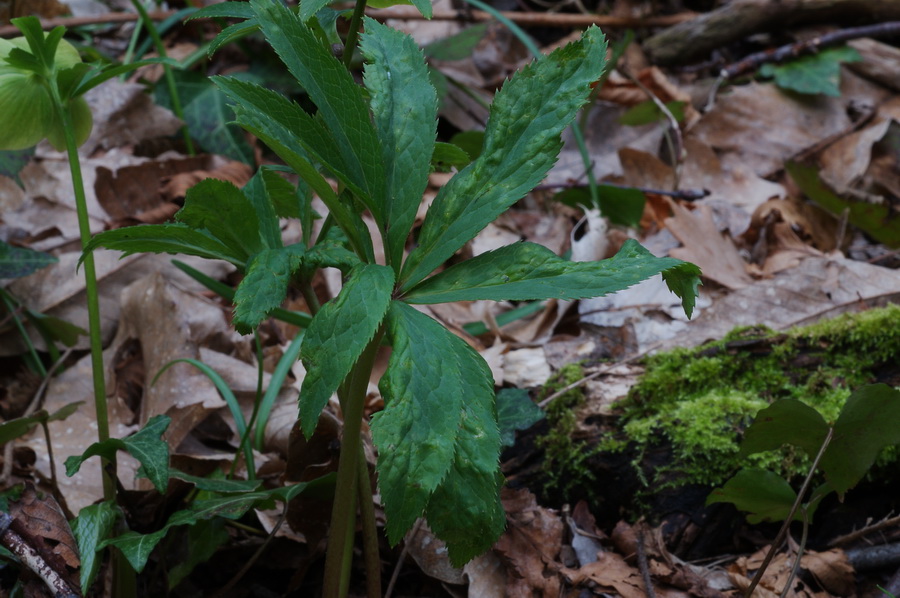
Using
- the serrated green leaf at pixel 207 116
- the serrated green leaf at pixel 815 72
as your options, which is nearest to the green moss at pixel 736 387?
the serrated green leaf at pixel 207 116

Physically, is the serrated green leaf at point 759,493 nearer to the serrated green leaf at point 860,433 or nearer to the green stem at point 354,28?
the serrated green leaf at point 860,433

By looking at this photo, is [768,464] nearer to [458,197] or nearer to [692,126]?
[458,197]

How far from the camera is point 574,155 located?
337 cm

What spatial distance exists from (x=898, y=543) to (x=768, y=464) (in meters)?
0.24

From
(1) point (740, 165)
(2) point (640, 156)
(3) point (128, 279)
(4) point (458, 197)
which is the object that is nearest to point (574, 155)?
(2) point (640, 156)

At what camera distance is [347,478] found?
3.14 ft

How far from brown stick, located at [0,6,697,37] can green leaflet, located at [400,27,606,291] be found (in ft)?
8.54

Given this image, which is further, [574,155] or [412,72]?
[574,155]

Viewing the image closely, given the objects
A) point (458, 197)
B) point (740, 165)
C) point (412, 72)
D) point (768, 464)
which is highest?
point (412, 72)

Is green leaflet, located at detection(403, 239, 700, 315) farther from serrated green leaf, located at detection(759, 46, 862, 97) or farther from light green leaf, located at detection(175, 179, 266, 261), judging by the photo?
serrated green leaf, located at detection(759, 46, 862, 97)

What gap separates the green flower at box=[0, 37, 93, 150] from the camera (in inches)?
45.9

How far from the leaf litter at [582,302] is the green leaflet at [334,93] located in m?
0.63

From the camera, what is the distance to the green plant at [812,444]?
3.58 feet

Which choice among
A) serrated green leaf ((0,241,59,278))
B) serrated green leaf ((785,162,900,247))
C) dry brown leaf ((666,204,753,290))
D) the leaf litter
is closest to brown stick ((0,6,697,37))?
the leaf litter
